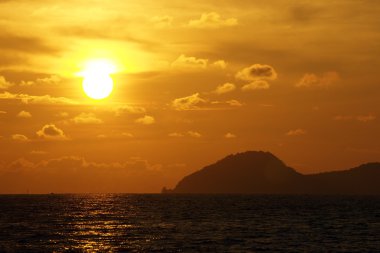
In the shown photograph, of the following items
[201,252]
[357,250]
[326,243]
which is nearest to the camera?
[201,252]

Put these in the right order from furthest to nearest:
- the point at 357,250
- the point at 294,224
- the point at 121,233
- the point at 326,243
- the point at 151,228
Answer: the point at 294,224 → the point at 151,228 → the point at 121,233 → the point at 326,243 → the point at 357,250

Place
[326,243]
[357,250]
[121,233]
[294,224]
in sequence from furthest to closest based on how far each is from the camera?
[294,224]
[121,233]
[326,243]
[357,250]

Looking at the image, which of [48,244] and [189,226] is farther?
[189,226]

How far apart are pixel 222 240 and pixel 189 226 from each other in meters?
26.6

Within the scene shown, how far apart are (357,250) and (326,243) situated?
771 cm

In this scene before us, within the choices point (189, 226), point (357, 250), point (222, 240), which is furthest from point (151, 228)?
point (357, 250)

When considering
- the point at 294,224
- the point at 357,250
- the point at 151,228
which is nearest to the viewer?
the point at 357,250

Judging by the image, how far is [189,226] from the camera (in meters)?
116

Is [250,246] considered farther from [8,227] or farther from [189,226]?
[8,227]

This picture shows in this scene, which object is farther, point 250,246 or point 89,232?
point 89,232

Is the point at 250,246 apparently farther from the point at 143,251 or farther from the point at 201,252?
the point at 143,251

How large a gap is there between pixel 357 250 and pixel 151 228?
44.8 metres

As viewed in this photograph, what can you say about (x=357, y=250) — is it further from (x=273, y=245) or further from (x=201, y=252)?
(x=201, y=252)

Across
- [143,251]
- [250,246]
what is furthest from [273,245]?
[143,251]
